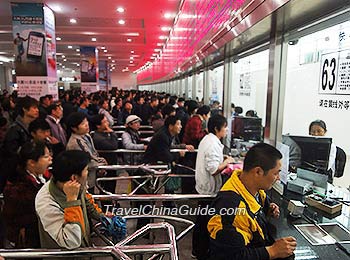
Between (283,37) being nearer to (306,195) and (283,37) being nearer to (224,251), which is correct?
(306,195)

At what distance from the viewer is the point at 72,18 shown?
8859 millimetres

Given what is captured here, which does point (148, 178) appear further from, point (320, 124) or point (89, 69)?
point (89, 69)

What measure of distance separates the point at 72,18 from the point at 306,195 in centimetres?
845

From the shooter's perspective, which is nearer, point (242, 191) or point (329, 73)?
point (242, 191)

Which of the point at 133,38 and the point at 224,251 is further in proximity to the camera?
the point at 133,38

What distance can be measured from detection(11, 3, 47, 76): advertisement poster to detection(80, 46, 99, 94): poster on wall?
26.7 feet

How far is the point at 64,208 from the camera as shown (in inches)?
68.7

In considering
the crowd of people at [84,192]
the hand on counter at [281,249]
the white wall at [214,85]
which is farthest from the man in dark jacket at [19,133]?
the white wall at [214,85]

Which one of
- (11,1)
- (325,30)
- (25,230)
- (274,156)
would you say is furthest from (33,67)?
(274,156)

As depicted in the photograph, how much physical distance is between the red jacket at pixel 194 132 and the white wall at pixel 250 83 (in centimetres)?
93

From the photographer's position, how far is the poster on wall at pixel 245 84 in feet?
16.4

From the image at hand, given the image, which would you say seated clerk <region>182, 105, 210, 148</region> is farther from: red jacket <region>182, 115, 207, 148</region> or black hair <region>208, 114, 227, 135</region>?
black hair <region>208, 114, 227, 135</region>

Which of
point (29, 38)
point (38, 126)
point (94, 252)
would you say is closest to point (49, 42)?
point (29, 38)

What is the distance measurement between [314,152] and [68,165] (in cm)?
192
